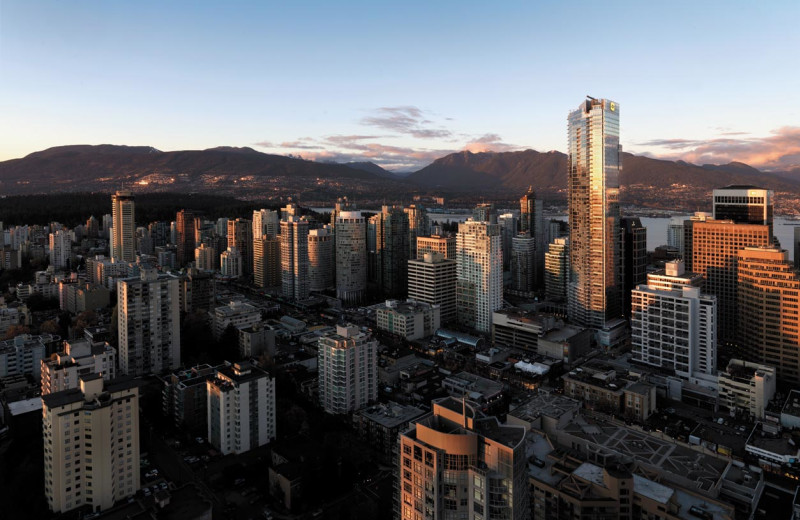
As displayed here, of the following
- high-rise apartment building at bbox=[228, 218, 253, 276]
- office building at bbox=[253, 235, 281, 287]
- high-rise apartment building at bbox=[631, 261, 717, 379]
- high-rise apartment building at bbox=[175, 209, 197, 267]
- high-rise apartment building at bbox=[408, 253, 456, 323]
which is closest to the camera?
high-rise apartment building at bbox=[631, 261, 717, 379]

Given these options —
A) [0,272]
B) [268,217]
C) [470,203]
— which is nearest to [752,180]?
[470,203]

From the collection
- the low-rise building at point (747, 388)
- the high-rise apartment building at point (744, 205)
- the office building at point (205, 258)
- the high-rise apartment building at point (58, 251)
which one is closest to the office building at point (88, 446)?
the low-rise building at point (747, 388)

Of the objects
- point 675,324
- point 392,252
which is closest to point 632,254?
point 675,324

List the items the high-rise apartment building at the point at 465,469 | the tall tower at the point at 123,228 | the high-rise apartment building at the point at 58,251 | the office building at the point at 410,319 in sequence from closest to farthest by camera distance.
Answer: the high-rise apartment building at the point at 465,469, the office building at the point at 410,319, the high-rise apartment building at the point at 58,251, the tall tower at the point at 123,228

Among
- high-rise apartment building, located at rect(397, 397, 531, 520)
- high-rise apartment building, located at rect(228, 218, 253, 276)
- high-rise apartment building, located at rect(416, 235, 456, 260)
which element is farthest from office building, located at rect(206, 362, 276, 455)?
high-rise apartment building, located at rect(228, 218, 253, 276)

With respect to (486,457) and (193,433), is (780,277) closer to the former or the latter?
(486,457)

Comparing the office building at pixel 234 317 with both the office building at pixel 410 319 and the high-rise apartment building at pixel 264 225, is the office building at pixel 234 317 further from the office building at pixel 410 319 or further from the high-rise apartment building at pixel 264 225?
the high-rise apartment building at pixel 264 225

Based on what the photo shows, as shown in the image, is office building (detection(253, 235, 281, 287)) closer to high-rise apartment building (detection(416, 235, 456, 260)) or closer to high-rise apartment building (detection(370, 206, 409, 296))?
high-rise apartment building (detection(370, 206, 409, 296))
